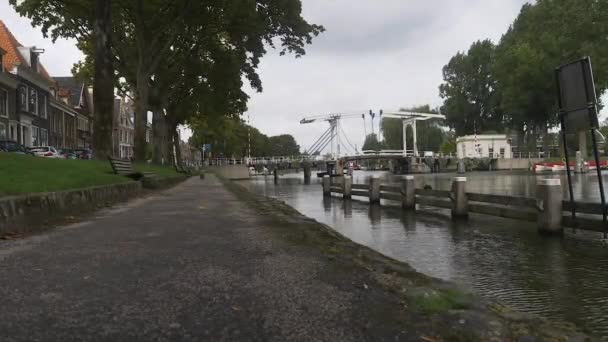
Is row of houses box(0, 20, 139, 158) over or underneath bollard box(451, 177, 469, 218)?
over

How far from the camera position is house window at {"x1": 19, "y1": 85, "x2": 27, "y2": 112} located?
1699 inches

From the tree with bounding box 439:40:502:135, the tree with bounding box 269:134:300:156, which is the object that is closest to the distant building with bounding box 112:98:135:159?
the tree with bounding box 439:40:502:135

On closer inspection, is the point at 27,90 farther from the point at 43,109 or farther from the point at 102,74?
the point at 102,74

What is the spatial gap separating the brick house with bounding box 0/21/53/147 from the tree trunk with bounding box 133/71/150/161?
17385 mm

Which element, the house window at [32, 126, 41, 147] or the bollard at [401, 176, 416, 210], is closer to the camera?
the bollard at [401, 176, 416, 210]

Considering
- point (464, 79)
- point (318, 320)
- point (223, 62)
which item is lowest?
point (318, 320)

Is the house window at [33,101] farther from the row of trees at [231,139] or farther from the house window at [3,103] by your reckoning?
the row of trees at [231,139]

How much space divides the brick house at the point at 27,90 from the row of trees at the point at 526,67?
50305mm

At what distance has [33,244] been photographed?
6.21 m

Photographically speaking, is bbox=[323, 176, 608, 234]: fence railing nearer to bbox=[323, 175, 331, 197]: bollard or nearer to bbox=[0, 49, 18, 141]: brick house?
bbox=[323, 175, 331, 197]: bollard

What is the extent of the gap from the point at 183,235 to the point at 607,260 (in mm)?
6936

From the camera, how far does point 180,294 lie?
13.2 feet

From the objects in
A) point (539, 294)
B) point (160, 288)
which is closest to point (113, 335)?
point (160, 288)

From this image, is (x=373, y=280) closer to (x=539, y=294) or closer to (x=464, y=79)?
(x=539, y=294)
